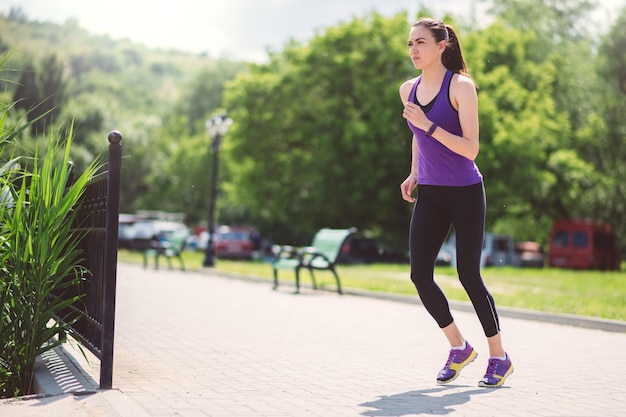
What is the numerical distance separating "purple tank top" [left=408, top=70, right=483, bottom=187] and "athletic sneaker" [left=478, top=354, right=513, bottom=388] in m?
1.12

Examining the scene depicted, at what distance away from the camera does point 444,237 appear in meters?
5.40

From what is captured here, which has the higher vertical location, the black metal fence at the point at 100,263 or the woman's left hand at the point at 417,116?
the woman's left hand at the point at 417,116

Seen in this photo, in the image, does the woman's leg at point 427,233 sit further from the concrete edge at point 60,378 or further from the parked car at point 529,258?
the parked car at point 529,258

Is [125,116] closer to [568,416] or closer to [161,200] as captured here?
[161,200]

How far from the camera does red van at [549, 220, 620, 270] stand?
40531mm

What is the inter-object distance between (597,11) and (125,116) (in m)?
33.5

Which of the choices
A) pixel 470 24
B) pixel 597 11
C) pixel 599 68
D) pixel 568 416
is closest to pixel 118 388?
pixel 568 416

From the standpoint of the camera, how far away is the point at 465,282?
5.41 m

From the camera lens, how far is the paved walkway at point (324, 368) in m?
4.70

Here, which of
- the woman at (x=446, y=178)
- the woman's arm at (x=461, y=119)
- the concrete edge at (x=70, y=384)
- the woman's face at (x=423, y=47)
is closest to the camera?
the concrete edge at (x=70, y=384)

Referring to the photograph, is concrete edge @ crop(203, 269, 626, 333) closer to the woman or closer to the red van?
the woman

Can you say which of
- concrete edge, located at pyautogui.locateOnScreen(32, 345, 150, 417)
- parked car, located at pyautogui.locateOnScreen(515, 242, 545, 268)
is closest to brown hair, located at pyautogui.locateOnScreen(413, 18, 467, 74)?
concrete edge, located at pyautogui.locateOnScreen(32, 345, 150, 417)

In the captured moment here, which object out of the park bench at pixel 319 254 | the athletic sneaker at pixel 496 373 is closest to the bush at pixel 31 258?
the athletic sneaker at pixel 496 373

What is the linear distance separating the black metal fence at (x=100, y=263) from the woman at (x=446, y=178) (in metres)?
1.71
